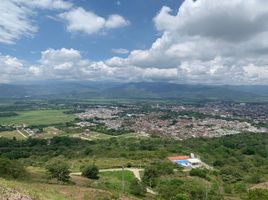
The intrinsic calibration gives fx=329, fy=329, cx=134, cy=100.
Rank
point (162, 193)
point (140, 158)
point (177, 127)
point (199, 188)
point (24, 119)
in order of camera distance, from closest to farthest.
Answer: point (162, 193), point (199, 188), point (140, 158), point (177, 127), point (24, 119)

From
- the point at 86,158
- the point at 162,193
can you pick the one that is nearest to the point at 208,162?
the point at 86,158

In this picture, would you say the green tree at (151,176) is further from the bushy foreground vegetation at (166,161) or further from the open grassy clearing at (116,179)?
the open grassy clearing at (116,179)

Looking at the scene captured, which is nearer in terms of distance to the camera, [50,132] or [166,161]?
[166,161]

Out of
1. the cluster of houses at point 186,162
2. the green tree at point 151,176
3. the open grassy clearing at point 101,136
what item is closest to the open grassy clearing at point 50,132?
the open grassy clearing at point 101,136

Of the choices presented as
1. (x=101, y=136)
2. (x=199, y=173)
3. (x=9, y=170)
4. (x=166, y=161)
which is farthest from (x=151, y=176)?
(x=101, y=136)

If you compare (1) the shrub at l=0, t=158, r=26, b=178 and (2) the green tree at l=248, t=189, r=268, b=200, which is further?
(1) the shrub at l=0, t=158, r=26, b=178

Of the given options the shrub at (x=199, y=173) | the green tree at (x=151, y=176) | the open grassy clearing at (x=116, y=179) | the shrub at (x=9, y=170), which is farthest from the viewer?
the shrub at (x=199, y=173)

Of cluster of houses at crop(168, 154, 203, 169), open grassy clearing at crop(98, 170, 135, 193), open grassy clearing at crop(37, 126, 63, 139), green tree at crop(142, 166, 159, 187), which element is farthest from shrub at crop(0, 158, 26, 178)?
open grassy clearing at crop(37, 126, 63, 139)

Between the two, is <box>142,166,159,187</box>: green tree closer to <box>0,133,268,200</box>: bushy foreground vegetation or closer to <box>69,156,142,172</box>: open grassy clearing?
<box>0,133,268,200</box>: bushy foreground vegetation

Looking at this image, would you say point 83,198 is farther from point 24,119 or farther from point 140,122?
point 24,119

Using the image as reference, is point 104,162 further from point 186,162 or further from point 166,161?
point 186,162

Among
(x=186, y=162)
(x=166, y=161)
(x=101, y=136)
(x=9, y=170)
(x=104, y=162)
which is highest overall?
(x=9, y=170)
